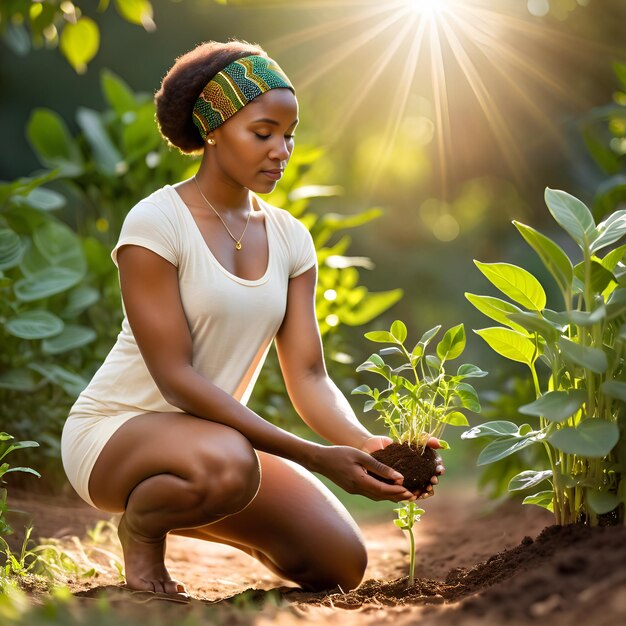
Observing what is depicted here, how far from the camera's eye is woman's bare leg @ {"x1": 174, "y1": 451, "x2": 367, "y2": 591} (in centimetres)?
250

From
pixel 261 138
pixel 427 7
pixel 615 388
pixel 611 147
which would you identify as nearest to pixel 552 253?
pixel 615 388

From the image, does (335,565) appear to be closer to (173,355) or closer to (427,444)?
(427,444)

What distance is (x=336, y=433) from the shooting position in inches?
95.7

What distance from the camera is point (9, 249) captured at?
339 centimetres

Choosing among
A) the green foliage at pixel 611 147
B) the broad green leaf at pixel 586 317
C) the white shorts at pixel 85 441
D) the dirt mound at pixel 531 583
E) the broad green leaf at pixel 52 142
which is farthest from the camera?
the broad green leaf at pixel 52 142

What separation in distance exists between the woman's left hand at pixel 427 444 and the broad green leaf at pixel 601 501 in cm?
36

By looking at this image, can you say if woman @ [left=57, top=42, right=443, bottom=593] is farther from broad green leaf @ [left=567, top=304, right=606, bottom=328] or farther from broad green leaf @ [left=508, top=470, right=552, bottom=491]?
broad green leaf @ [left=567, top=304, right=606, bottom=328]

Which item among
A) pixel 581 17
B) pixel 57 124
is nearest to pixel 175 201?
pixel 57 124

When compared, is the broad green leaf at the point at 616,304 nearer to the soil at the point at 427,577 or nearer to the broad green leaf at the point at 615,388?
the broad green leaf at the point at 615,388

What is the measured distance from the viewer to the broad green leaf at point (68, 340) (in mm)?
3658

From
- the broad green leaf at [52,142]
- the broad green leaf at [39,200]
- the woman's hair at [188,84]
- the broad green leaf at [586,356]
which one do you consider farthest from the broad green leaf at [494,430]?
the broad green leaf at [52,142]

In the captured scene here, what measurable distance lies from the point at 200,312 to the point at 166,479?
1.41ft

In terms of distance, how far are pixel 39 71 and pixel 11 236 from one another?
13.1ft

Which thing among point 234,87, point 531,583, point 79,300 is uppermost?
point 234,87
